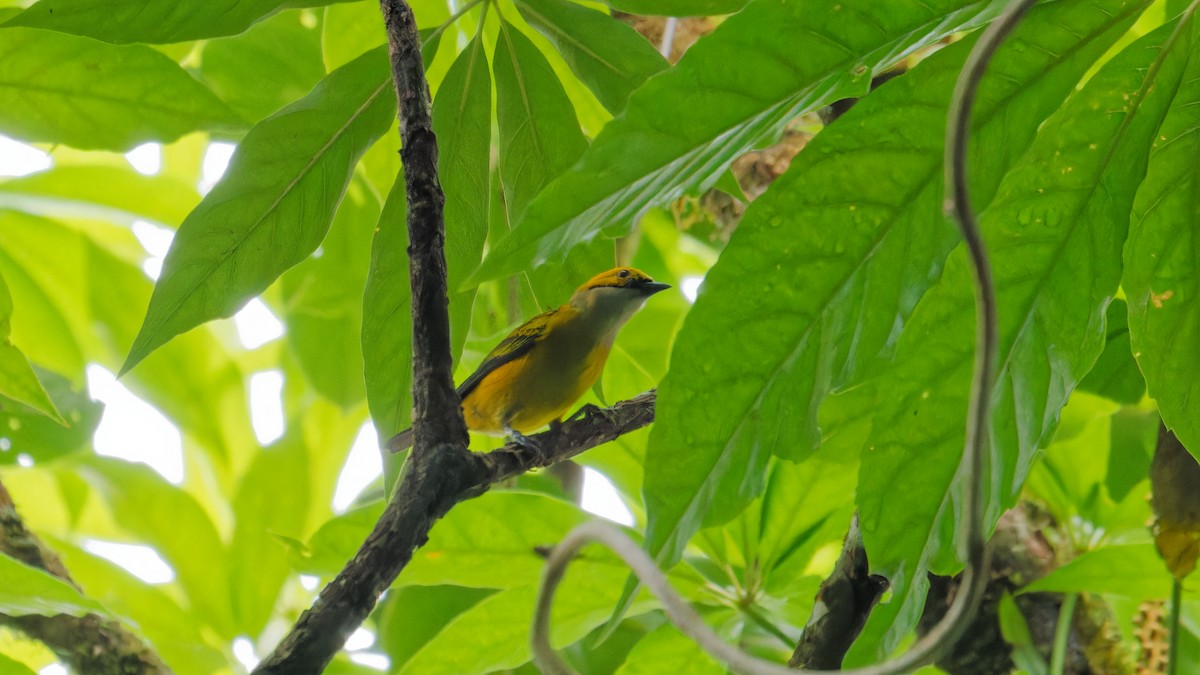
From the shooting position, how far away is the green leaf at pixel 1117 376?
1826mm

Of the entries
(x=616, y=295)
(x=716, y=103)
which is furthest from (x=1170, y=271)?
(x=616, y=295)

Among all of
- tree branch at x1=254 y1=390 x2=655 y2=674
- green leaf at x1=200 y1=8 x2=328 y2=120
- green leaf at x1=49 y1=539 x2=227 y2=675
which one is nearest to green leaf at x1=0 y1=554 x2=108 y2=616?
tree branch at x1=254 y1=390 x2=655 y2=674

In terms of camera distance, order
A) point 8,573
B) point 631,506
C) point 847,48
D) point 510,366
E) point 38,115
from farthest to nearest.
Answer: point 510,366
point 631,506
point 38,115
point 8,573
point 847,48

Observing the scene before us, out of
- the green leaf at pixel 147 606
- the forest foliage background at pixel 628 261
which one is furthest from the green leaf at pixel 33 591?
the green leaf at pixel 147 606

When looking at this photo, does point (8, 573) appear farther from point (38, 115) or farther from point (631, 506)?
point (631, 506)

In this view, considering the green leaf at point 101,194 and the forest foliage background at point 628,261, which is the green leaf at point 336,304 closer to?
the forest foliage background at point 628,261

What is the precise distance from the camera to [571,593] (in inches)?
75.9

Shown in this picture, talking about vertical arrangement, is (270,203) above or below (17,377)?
above

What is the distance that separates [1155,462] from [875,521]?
0.58 m

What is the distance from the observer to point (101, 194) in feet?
8.57

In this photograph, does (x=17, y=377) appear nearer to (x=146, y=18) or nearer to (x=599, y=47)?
(x=146, y=18)

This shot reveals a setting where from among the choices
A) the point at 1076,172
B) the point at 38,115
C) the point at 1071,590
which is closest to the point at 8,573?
the point at 38,115

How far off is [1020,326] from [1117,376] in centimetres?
88

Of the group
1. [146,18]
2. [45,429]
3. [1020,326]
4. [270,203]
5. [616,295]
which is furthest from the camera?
[616,295]
